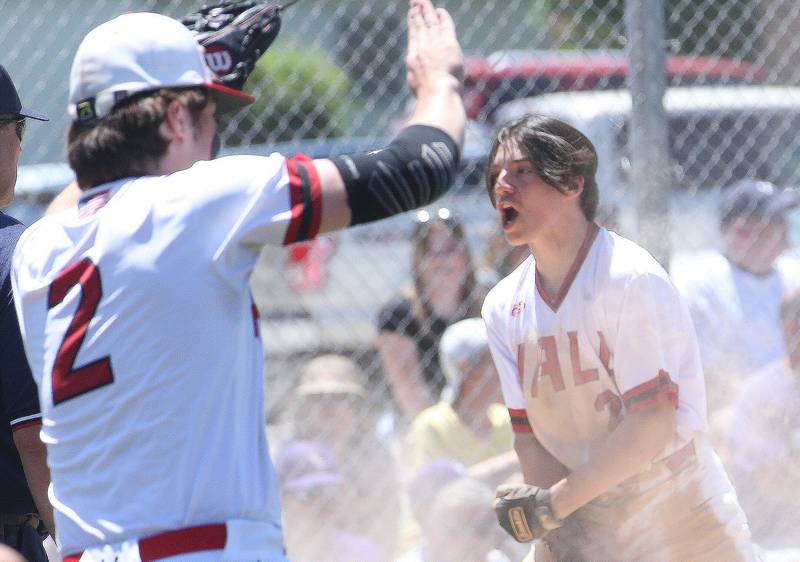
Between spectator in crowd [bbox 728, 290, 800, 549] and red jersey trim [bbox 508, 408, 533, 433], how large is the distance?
1.78 m

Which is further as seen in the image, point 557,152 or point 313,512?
point 313,512

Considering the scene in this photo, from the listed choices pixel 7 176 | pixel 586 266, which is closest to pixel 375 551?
pixel 586 266

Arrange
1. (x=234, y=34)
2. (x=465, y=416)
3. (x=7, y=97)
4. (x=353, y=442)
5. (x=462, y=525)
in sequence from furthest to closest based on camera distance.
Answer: (x=353, y=442), (x=465, y=416), (x=462, y=525), (x=7, y=97), (x=234, y=34)

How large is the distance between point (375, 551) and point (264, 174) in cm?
299

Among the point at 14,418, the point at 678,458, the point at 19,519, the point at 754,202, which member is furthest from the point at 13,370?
the point at 754,202

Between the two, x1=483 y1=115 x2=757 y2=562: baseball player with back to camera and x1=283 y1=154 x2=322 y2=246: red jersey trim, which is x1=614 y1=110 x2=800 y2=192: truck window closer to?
x1=483 y1=115 x2=757 y2=562: baseball player with back to camera

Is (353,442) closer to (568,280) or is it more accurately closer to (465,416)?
(465,416)

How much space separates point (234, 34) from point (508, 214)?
1.00 metres

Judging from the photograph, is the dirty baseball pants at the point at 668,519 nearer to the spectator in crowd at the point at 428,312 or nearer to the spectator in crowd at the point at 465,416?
the spectator in crowd at the point at 465,416

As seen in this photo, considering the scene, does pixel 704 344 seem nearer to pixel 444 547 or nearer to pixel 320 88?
pixel 444 547

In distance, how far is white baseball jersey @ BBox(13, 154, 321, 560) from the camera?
1.89m

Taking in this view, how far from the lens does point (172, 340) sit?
6.23 ft

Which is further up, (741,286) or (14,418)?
(14,418)

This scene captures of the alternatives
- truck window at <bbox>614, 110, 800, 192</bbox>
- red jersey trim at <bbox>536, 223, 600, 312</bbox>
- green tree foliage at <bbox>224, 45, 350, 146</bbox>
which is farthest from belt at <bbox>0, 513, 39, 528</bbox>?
green tree foliage at <bbox>224, 45, 350, 146</bbox>
